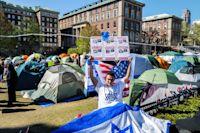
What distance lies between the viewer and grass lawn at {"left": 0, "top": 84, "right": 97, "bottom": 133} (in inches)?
294

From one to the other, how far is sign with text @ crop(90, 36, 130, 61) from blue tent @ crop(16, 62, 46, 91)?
8.81 m

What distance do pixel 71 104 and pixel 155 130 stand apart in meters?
6.43

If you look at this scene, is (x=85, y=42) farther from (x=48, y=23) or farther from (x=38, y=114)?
(x=38, y=114)

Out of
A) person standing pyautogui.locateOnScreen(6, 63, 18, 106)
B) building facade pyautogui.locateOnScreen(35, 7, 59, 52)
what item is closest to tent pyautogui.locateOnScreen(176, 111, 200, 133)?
person standing pyautogui.locateOnScreen(6, 63, 18, 106)

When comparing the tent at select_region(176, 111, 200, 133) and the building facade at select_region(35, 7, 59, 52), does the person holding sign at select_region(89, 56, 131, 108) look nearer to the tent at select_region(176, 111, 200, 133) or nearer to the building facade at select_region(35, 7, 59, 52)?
the tent at select_region(176, 111, 200, 133)

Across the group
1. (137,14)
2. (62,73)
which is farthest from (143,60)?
(137,14)

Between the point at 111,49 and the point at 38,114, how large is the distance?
14.2ft

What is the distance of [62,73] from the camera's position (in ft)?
36.2

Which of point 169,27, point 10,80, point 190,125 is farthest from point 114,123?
point 169,27

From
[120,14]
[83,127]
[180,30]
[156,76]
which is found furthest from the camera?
[180,30]

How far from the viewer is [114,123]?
4.29 m

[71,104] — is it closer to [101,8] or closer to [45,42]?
[101,8]

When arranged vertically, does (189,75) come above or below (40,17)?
below

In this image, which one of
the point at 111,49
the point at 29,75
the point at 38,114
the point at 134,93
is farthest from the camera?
the point at 29,75
